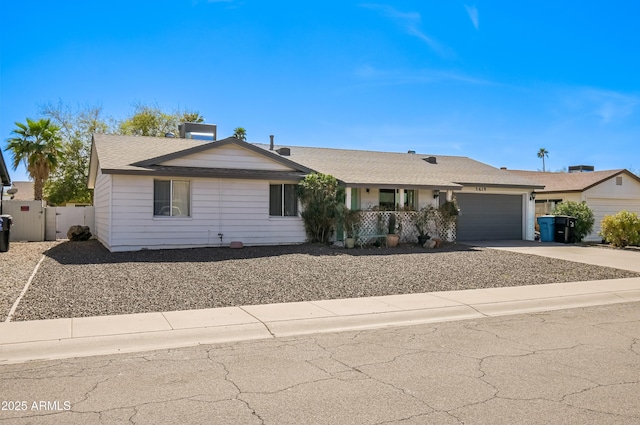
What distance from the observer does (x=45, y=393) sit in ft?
16.3

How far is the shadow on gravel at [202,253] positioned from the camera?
14.8m

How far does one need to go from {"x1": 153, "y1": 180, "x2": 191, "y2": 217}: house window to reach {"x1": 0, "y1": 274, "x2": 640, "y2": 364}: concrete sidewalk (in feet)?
31.2

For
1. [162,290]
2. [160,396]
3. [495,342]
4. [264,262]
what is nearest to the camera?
[160,396]

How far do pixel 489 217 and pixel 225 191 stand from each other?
12558 mm

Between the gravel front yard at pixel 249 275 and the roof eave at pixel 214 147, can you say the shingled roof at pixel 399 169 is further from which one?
the gravel front yard at pixel 249 275

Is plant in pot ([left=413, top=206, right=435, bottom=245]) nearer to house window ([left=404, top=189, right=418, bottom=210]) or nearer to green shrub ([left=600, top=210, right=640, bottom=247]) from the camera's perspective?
house window ([left=404, top=189, right=418, bottom=210])

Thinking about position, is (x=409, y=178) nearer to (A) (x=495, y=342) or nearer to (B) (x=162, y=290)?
(B) (x=162, y=290)

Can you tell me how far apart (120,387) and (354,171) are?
17.4 m

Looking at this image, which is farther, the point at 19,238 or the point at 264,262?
the point at 19,238

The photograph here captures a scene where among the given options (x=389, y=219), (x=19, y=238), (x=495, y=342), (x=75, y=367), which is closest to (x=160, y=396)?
(x=75, y=367)

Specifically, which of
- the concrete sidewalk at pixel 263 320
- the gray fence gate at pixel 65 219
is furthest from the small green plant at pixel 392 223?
the gray fence gate at pixel 65 219

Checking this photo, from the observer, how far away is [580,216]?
23.7m

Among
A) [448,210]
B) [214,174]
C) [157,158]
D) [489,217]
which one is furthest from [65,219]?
[489,217]

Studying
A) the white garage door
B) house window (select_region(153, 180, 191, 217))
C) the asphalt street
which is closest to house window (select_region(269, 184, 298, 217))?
house window (select_region(153, 180, 191, 217))
